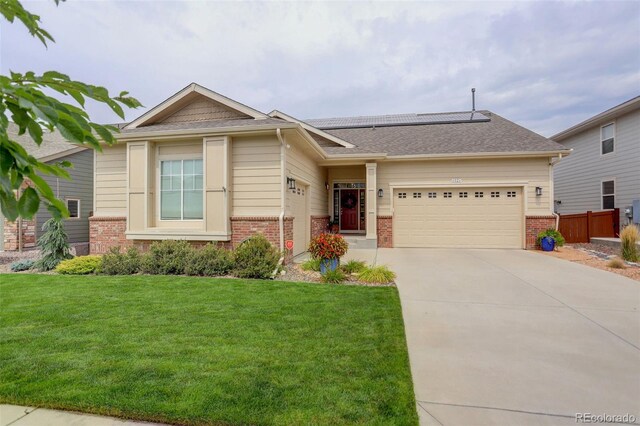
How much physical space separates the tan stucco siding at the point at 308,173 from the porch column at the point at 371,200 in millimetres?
2052

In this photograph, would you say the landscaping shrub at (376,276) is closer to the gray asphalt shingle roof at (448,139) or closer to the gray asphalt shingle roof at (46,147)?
the gray asphalt shingle roof at (448,139)

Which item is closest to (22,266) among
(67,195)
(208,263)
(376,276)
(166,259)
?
(166,259)

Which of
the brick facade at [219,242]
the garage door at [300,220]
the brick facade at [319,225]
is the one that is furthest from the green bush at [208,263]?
the brick facade at [319,225]

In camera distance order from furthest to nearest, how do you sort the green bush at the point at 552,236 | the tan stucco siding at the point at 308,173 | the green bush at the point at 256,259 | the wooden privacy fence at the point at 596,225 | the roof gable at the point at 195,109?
the wooden privacy fence at the point at 596,225
the green bush at the point at 552,236
the roof gable at the point at 195,109
the tan stucco siding at the point at 308,173
the green bush at the point at 256,259

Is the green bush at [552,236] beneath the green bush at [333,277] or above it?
above

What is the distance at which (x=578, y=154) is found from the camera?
16562mm

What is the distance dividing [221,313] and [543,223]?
12.1 m

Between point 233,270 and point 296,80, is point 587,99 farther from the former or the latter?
point 233,270

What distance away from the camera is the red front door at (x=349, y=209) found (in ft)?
48.5

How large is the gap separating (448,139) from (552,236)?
5364 millimetres

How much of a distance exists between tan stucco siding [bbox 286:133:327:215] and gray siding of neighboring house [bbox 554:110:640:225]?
12611 millimetres

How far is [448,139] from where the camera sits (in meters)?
13.6

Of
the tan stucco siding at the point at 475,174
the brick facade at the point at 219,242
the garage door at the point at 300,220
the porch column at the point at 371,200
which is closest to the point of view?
the brick facade at the point at 219,242

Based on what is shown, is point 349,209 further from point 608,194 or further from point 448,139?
point 608,194
